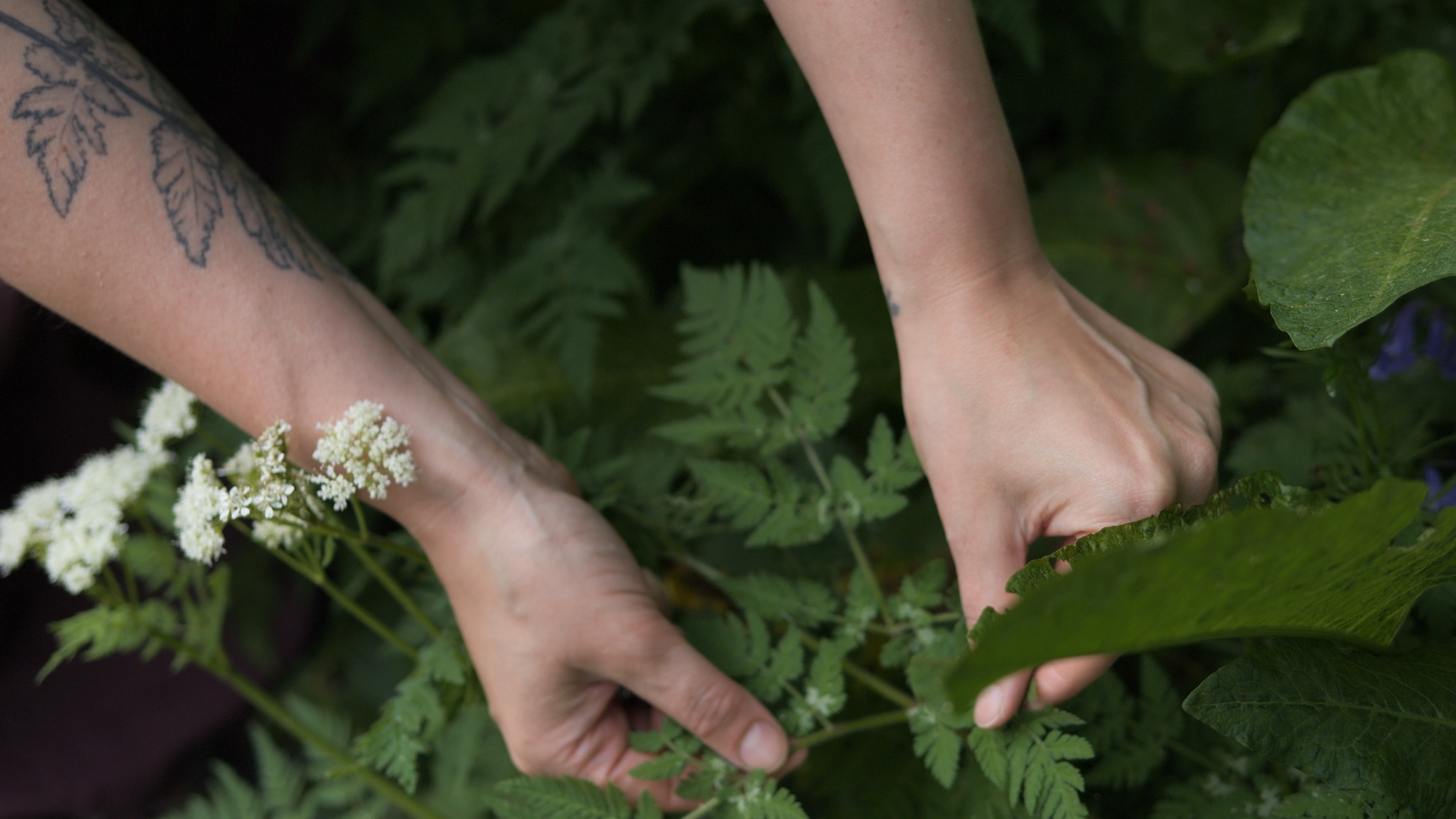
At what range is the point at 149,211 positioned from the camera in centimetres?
105

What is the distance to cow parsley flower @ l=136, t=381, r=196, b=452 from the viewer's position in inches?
46.6

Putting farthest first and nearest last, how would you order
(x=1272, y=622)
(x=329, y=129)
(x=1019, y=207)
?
(x=329, y=129)
(x=1019, y=207)
(x=1272, y=622)

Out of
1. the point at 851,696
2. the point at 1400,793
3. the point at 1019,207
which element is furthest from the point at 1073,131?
the point at 1400,793

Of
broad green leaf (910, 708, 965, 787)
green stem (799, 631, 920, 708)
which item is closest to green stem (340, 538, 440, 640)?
green stem (799, 631, 920, 708)

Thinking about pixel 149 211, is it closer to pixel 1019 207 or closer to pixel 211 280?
pixel 211 280

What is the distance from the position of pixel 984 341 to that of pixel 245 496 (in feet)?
2.70

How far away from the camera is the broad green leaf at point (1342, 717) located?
0.85m

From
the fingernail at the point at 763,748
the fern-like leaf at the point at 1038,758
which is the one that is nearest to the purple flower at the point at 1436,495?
the fern-like leaf at the point at 1038,758

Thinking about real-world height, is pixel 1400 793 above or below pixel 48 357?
below

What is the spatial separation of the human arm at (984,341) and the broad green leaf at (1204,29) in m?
0.99

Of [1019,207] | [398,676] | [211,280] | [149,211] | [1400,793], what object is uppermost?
[149,211]

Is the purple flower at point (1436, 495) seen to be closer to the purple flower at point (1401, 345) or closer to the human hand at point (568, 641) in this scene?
the purple flower at point (1401, 345)

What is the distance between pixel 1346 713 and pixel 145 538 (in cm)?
164

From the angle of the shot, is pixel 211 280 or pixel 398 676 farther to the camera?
pixel 398 676
